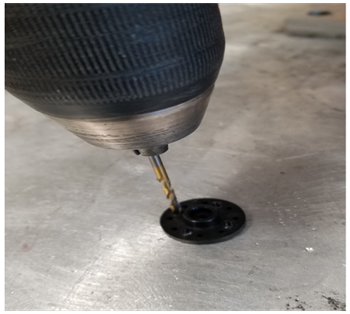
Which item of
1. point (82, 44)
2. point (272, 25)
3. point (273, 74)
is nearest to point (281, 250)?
point (82, 44)

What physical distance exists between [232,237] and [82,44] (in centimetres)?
54

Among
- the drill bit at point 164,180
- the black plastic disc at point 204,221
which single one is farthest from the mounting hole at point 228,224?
the drill bit at point 164,180

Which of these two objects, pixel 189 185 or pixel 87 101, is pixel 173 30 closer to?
pixel 87 101

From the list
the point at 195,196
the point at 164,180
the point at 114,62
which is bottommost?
the point at 195,196

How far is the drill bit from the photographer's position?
35.0 inches

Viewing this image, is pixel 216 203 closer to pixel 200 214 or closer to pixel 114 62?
pixel 200 214

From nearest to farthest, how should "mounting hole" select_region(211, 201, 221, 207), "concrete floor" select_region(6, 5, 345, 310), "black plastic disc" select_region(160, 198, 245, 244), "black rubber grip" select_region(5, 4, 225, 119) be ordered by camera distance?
"black rubber grip" select_region(5, 4, 225, 119)
"concrete floor" select_region(6, 5, 345, 310)
"black plastic disc" select_region(160, 198, 245, 244)
"mounting hole" select_region(211, 201, 221, 207)

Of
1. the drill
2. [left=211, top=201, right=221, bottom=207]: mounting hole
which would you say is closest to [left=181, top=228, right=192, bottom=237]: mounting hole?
[left=211, top=201, right=221, bottom=207]: mounting hole

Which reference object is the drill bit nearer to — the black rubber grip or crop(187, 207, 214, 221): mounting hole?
crop(187, 207, 214, 221): mounting hole

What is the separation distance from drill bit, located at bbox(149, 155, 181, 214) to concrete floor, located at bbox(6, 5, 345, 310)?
0.16 ft

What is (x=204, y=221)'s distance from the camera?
968 millimetres

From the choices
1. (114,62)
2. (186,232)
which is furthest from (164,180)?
(114,62)

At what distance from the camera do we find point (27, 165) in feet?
4.34

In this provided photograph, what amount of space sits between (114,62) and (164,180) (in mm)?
439
